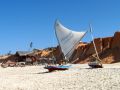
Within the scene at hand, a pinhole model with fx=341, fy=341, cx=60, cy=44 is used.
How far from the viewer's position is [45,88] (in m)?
26.4

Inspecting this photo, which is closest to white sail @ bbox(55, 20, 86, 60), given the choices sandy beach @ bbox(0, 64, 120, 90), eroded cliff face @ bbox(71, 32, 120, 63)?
sandy beach @ bbox(0, 64, 120, 90)

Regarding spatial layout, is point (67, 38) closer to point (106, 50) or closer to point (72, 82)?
point (106, 50)

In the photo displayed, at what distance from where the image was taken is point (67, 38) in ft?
171

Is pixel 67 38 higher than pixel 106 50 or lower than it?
lower

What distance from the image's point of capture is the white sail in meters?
49.6

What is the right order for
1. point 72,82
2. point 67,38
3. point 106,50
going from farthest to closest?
point 106,50
point 67,38
point 72,82

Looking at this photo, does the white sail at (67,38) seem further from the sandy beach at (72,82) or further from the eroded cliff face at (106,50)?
the eroded cliff face at (106,50)

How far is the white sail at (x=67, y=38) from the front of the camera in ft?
163

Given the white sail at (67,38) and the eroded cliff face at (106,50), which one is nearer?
the white sail at (67,38)

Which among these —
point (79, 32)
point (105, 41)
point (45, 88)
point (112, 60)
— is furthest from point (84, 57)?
point (45, 88)

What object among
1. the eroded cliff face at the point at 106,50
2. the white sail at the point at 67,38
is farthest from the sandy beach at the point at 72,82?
the eroded cliff face at the point at 106,50

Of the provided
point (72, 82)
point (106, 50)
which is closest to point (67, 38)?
point (106, 50)

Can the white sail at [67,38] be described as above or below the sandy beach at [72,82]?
above

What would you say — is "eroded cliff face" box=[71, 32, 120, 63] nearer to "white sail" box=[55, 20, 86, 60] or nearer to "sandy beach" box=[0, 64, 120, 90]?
"white sail" box=[55, 20, 86, 60]
